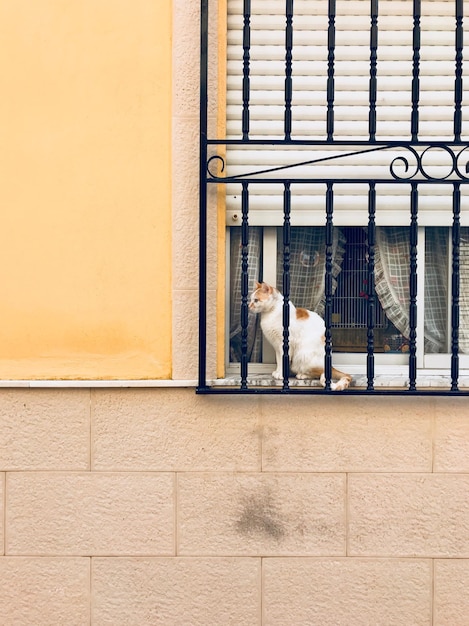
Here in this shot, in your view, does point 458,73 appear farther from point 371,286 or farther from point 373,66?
point 371,286

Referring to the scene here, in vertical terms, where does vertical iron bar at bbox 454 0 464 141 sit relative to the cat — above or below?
above

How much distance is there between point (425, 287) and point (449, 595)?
148 centimetres

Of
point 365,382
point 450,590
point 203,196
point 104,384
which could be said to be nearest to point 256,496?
point 365,382

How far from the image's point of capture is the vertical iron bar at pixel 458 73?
375 centimetres

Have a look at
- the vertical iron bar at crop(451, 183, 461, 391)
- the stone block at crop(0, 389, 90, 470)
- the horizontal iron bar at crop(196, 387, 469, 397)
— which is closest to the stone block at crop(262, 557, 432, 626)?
the horizontal iron bar at crop(196, 387, 469, 397)

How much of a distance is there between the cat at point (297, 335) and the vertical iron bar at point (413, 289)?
13.6 inches

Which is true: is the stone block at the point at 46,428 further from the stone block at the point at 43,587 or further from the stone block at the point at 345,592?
the stone block at the point at 345,592

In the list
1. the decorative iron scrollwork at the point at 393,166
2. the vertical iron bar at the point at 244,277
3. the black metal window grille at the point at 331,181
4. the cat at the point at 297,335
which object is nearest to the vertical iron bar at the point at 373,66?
the black metal window grille at the point at 331,181

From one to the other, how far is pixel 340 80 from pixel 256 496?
6.65 ft

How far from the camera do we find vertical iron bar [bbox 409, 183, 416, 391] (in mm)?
3768

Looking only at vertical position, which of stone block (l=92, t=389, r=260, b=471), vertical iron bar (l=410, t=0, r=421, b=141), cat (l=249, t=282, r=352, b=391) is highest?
vertical iron bar (l=410, t=0, r=421, b=141)

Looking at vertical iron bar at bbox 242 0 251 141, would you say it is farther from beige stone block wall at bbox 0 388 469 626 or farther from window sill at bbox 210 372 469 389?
beige stone block wall at bbox 0 388 469 626

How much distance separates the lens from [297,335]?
393 centimetres

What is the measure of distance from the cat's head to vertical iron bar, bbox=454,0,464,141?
1.12 m
